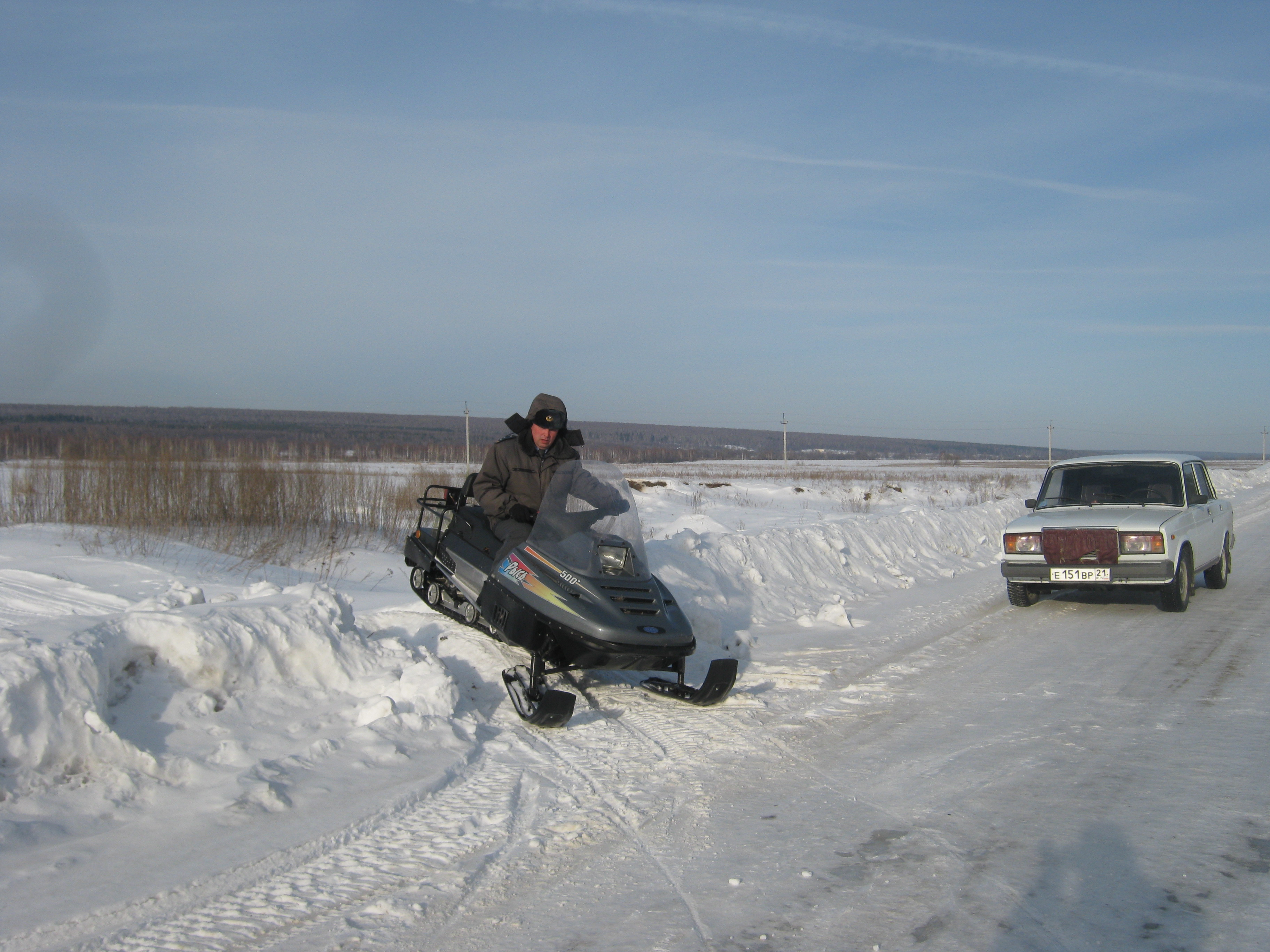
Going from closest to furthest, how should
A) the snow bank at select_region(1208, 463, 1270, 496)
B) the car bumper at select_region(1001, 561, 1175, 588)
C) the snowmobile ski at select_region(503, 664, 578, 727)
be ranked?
the snowmobile ski at select_region(503, 664, 578, 727)
the car bumper at select_region(1001, 561, 1175, 588)
the snow bank at select_region(1208, 463, 1270, 496)

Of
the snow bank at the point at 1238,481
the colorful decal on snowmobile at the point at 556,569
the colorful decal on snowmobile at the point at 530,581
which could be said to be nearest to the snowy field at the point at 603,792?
the colorful decal on snowmobile at the point at 530,581

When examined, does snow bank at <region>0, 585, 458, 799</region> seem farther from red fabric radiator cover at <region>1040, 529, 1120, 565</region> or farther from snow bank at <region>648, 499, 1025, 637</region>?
red fabric radiator cover at <region>1040, 529, 1120, 565</region>

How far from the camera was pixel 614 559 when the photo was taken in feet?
20.6

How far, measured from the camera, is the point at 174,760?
4504 mm

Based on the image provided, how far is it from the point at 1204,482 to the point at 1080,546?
373 centimetres

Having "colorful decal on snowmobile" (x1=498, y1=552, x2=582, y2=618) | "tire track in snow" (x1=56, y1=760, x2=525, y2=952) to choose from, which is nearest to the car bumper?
"colorful decal on snowmobile" (x1=498, y1=552, x2=582, y2=618)

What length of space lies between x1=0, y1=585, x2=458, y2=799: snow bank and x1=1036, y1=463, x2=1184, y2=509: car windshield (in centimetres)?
852

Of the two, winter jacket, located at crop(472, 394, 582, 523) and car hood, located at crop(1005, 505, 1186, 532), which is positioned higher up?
winter jacket, located at crop(472, 394, 582, 523)

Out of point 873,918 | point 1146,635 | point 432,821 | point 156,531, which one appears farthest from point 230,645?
point 156,531

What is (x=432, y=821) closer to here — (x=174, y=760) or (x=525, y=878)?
(x=525, y=878)

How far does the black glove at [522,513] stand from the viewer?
7105 millimetres

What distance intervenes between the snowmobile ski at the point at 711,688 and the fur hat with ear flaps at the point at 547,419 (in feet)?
6.54

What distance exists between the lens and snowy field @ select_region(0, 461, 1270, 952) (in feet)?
10.8

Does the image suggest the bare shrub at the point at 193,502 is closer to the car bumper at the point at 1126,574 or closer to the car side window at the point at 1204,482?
the car bumper at the point at 1126,574
